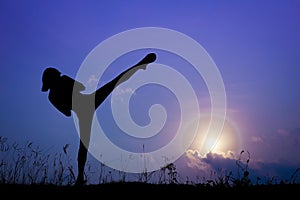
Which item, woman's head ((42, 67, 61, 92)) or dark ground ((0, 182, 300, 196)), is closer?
dark ground ((0, 182, 300, 196))

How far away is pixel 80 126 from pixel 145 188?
1737 millimetres

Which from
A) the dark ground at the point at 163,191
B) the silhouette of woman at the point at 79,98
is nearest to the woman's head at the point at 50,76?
the silhouette of woman at the point at 79,98

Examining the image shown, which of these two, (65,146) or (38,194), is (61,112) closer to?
(65,146)

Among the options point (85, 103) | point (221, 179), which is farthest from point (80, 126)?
point (221, 179)

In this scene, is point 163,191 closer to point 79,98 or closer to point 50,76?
point 79,98

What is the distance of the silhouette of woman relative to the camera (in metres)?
7.01

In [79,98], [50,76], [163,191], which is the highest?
[50,76]

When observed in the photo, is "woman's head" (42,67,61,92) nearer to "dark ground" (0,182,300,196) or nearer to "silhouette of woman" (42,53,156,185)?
"silhouette of woman" (42,53,156,185)

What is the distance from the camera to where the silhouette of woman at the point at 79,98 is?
7.01 m

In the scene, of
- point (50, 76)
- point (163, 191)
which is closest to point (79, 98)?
point (50, 76)

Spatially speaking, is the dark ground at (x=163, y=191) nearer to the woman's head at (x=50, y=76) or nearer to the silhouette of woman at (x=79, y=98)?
the silhouette of woman at (x=79, y=98)

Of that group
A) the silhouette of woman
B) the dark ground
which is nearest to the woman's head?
the silhouette of woman

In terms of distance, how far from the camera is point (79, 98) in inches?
285

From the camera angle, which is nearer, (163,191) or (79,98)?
(163,191)
